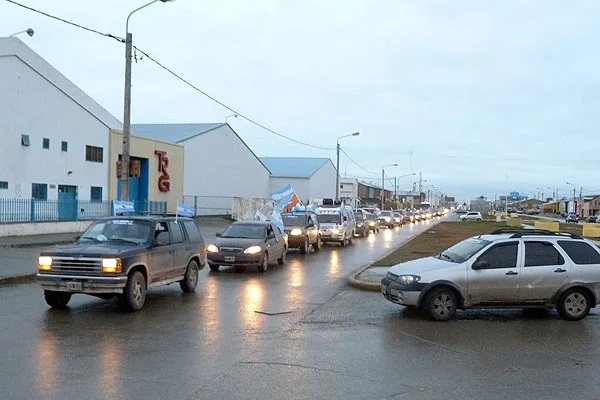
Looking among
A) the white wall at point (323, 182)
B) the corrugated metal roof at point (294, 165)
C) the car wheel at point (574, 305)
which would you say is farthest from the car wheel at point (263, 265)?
the white wall at point (323, 182)

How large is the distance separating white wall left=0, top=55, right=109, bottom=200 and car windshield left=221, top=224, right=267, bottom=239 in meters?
16.3

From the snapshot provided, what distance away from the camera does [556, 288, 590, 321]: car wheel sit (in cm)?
1081

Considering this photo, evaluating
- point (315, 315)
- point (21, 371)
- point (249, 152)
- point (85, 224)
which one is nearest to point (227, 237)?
point (315, 315)

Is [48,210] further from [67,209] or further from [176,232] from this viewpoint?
[176,232]

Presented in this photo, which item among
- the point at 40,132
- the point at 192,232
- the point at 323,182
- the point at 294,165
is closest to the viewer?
the point at 192,232

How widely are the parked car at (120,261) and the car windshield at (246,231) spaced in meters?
5.48

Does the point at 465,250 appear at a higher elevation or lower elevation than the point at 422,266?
higher

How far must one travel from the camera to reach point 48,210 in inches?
1132

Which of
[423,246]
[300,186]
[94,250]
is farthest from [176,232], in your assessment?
[300,186]

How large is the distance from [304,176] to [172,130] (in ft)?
89.0

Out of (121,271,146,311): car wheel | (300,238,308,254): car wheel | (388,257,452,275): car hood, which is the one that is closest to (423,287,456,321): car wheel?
(388,257,452,275): car hood

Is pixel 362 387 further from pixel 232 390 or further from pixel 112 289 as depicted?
pixel 112 289

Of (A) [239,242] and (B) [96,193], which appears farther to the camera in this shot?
(B) [96,193]

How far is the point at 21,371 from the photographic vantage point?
6984 millimetres
